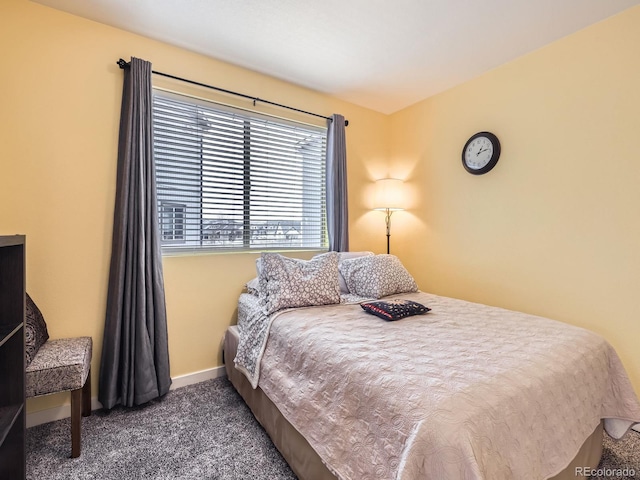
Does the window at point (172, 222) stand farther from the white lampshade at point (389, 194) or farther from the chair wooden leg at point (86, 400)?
the white lampshade at point (389, 194)

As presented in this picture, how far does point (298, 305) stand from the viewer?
1.98 metres

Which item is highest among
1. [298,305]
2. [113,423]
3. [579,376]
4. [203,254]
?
[203,254]

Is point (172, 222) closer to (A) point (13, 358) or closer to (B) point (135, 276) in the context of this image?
(B) point (135, 276)

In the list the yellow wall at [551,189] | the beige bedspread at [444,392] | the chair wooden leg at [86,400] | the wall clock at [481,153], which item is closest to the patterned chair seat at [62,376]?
the chair wooden leg at [86,400]

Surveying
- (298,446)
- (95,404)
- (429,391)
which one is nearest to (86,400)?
(95,404)

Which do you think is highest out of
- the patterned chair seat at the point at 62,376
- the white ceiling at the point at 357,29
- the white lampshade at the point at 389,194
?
the white ceiling at the point at 357,29

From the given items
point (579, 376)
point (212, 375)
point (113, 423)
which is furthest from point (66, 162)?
point (579, 376)

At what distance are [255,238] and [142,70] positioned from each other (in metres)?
1.45

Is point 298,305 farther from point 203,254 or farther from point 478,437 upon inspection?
point 478,437

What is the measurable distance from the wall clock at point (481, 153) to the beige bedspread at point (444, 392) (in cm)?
141

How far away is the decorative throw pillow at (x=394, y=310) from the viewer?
1768 mm

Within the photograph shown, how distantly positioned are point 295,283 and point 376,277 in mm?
710

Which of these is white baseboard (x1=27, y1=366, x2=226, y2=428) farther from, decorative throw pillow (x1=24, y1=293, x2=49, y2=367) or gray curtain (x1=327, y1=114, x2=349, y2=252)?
gray curtain (x1=327, y1=114, x2=349, y2=252)

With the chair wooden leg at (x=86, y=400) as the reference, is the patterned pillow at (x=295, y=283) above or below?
above
